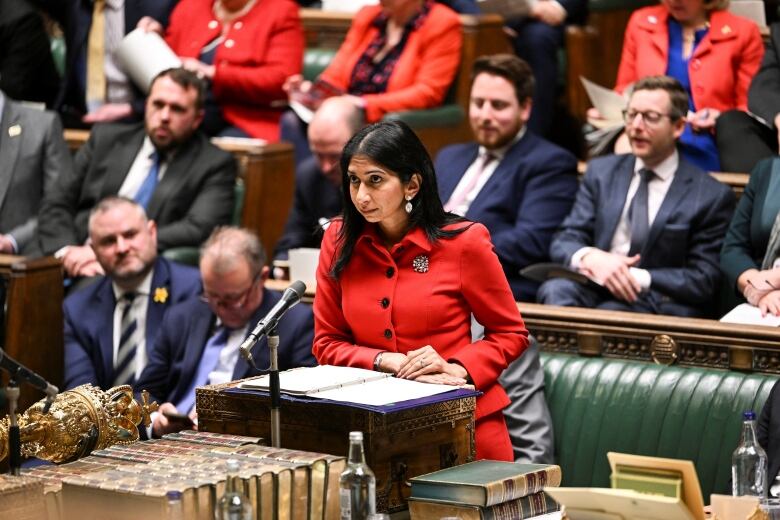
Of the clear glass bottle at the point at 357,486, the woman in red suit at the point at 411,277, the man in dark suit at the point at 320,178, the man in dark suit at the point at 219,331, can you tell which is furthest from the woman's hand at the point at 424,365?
the man in dark suit at the point at 320,178

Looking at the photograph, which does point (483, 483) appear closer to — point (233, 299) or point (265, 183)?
point (233, 299)

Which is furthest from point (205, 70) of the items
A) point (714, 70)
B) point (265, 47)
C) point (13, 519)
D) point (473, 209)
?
point (13, 519)

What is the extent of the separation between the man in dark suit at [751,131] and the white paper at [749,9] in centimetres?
61

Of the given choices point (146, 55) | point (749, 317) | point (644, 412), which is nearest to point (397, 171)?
point (644, 412)

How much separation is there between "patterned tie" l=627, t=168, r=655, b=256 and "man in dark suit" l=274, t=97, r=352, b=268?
3.82ft

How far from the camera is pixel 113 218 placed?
5.19 meters

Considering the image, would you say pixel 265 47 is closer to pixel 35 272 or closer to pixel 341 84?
pixel 341 84

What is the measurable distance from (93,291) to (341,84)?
1629 millimetres

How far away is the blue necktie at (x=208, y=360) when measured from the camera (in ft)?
15.3

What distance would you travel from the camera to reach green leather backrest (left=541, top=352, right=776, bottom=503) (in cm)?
403

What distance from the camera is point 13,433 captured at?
2.74 m

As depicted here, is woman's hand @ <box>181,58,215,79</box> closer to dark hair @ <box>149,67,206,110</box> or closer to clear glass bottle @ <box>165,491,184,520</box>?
dark hair @ <box>149,67,206,110</box>

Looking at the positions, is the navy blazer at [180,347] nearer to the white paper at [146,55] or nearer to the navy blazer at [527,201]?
the navy blazer at [527,201]

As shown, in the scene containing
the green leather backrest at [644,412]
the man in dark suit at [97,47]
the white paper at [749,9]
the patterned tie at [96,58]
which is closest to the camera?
the green leather backrest at [644,412]
